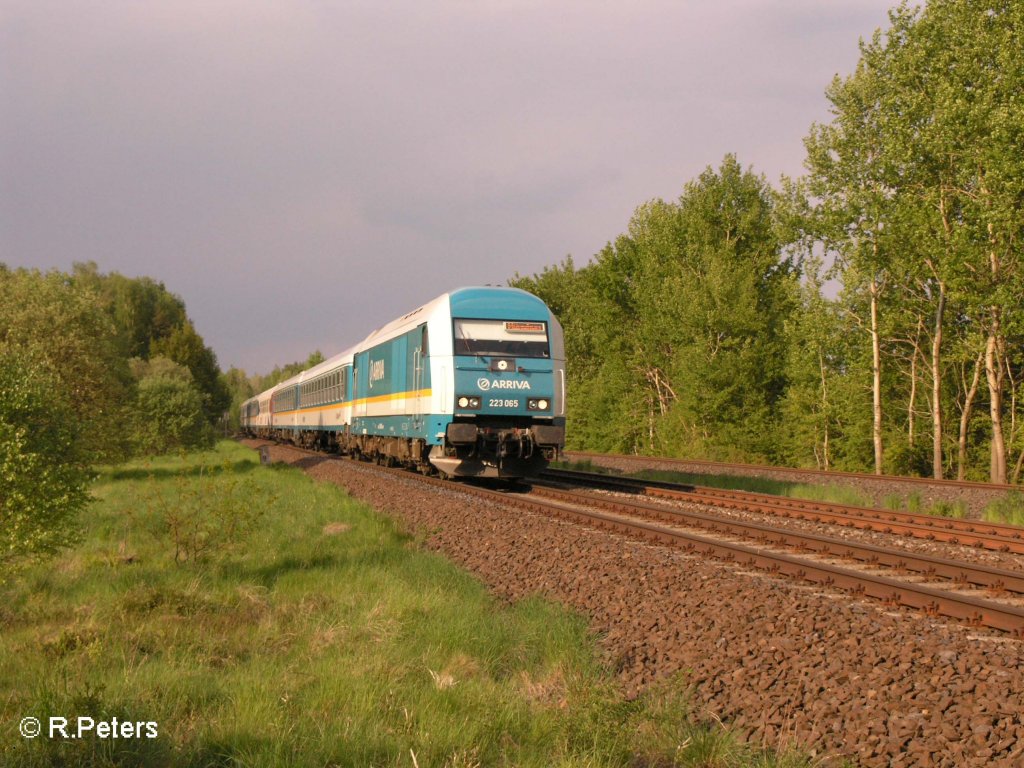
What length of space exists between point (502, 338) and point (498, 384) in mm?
954

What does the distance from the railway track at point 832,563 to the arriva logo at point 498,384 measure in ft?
8.81

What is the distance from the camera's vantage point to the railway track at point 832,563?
6593 millimetres

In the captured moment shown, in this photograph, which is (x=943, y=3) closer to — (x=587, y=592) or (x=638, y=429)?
(x=638, y=429)

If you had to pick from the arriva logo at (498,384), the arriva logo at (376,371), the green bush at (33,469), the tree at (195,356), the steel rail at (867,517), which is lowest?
the steel rail at (867,517)

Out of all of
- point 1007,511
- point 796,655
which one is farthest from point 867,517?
point 796,655

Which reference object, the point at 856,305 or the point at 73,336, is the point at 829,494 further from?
the point at 73,336

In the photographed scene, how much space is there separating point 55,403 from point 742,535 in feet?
27.0

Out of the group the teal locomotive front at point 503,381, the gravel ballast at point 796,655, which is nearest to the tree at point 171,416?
the teal locomotive front at point 503,381

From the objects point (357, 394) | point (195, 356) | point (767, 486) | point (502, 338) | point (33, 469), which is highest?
point (195, 356)

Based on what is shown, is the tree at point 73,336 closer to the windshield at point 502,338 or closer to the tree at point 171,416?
the tree at point 171,416

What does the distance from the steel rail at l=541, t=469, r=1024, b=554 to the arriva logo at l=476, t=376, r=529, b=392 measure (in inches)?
129

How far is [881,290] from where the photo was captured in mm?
27672

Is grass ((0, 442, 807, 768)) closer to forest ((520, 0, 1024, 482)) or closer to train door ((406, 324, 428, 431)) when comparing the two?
train door ((406, 324, 428, 431))

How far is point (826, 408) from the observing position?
1099 inches
